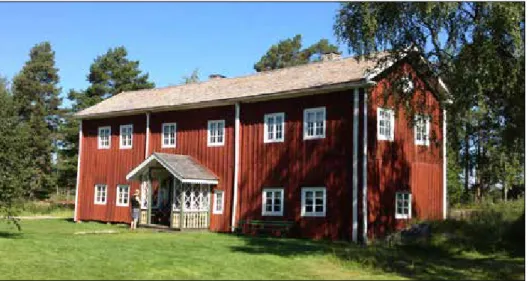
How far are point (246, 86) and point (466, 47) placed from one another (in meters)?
11.5

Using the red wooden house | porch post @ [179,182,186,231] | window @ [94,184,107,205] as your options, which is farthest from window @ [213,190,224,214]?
window @ [94,184,107,205]

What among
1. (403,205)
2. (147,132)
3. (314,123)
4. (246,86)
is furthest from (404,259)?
(147,132)

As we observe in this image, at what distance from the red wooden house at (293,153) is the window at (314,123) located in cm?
4

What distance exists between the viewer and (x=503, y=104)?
16.1m

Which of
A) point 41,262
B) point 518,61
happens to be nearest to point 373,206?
point 518,61

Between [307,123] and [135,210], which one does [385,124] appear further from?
[135,210]

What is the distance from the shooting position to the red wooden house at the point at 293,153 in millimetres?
20672

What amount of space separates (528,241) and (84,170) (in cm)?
2307

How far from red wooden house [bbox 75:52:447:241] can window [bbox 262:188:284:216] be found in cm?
4

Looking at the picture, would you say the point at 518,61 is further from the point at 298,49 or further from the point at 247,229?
the point at 298,49

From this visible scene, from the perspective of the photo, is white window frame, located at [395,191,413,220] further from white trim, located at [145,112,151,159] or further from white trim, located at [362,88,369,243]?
white trim, located at [145,112,151,159]

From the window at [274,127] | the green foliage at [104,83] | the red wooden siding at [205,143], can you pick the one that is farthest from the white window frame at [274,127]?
the green foliage at [104,83]

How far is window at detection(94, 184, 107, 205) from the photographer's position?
29763 millimetres

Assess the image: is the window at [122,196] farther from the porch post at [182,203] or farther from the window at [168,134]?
the porch post at [182,203]
